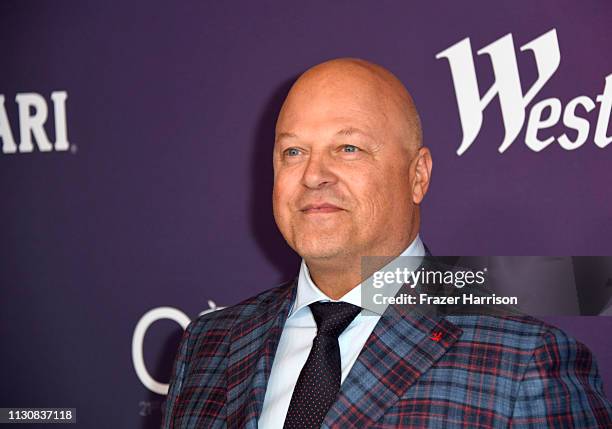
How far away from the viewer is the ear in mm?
1737

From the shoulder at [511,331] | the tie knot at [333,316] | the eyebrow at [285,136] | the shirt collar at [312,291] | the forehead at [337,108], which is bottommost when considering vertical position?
the shoulder at [511,331]

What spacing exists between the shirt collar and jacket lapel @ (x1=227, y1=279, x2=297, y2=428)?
0.10ft

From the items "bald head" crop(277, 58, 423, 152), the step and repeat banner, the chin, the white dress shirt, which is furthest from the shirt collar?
the step and repeat banner

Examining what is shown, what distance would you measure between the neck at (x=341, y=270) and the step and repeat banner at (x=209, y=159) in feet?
2.12

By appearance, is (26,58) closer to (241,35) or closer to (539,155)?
(241,35)

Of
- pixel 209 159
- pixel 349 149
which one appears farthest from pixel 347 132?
pixel 209 159

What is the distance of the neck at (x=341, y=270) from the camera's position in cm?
164

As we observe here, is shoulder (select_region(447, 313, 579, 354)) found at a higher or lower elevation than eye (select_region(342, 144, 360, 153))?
lower

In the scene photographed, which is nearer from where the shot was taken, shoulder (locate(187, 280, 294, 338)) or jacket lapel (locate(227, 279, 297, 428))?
jacket lapel (locate(227, 279, 297, 428))

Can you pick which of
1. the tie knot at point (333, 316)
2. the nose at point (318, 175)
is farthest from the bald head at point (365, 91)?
the tie knot at point (333, 316)

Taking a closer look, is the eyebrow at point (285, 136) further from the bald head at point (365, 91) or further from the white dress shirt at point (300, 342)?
the white dress shirt at point (300, 342)

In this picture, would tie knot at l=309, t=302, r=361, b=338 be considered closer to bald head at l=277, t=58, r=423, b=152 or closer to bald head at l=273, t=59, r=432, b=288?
bald head at l=273, t=59, r=432, b=288

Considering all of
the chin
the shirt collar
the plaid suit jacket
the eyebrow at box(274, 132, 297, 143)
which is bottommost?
the plaid suit jacket

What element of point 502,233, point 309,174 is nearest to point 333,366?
point 309,174
